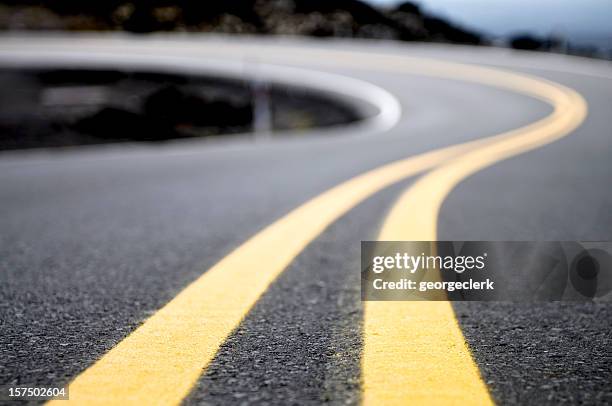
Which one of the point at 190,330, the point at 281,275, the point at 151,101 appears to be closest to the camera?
the point at 190,330

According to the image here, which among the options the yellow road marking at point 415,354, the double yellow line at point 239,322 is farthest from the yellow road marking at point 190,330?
the yellow road marking at point 415,354

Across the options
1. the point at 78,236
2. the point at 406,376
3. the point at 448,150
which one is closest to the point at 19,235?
the point at 78,236

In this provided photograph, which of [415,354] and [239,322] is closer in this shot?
[415,354]

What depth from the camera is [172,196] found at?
371cm

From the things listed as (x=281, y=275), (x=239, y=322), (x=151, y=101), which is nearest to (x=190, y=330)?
(x=239, y=322)

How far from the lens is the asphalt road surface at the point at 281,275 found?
1342 millimetres

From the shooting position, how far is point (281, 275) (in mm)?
2119

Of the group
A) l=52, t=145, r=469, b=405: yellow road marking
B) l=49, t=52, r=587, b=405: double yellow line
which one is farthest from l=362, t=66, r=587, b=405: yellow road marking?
l=52, t=145, r=469, b=405: yellow road marking

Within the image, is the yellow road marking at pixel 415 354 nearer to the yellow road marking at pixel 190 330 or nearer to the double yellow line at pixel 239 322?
the double yellow line at pixel 239 322

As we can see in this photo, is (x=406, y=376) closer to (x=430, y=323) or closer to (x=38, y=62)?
(x=430, y=323)

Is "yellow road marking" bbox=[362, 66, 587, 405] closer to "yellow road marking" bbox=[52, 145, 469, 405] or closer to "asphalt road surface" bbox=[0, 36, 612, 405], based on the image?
"asphalt road surface" bbox=[0, 36, 612, 405]

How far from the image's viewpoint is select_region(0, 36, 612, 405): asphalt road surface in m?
1.34

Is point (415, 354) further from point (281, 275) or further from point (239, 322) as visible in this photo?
point (281, 275)

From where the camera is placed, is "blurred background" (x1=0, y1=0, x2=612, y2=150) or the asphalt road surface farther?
"blurred background" (x1=0, y1=0, x2=612, y2=150)
